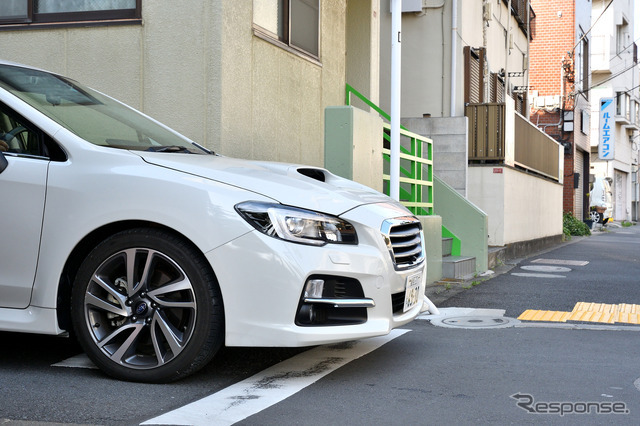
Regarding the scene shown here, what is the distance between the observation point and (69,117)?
491 centimetres

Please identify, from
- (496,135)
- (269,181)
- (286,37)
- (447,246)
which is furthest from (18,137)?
(496,135)

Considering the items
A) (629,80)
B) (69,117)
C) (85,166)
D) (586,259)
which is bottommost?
(586,259)

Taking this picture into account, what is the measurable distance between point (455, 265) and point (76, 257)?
6.76 metres

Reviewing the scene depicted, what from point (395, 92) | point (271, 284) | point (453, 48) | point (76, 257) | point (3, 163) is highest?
point (453, 48)

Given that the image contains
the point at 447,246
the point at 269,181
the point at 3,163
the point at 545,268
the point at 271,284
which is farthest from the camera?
the point at 545,268

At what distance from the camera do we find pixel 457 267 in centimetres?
1064

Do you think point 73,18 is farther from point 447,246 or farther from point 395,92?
point 447,246

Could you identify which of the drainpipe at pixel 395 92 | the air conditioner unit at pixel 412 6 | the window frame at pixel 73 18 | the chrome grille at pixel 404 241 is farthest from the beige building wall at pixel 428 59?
the chrome grille at pixel 404 241

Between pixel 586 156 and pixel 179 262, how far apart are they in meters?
33.8

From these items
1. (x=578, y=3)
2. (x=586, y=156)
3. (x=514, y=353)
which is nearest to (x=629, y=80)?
(x=586, y=156)

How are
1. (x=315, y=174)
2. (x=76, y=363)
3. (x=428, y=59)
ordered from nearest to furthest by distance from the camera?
(x=76, y=363)
(x=315, y=174)
(x=428, y=59)

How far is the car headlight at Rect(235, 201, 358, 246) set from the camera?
4.30 m

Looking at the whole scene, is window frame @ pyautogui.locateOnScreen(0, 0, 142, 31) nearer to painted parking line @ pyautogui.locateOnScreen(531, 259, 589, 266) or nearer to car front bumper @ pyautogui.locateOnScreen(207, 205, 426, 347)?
car front bumper @ pyautogui.locateOnScreen(207, 205, 426, 347)

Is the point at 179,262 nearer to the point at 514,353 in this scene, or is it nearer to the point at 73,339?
the point at 73,339
